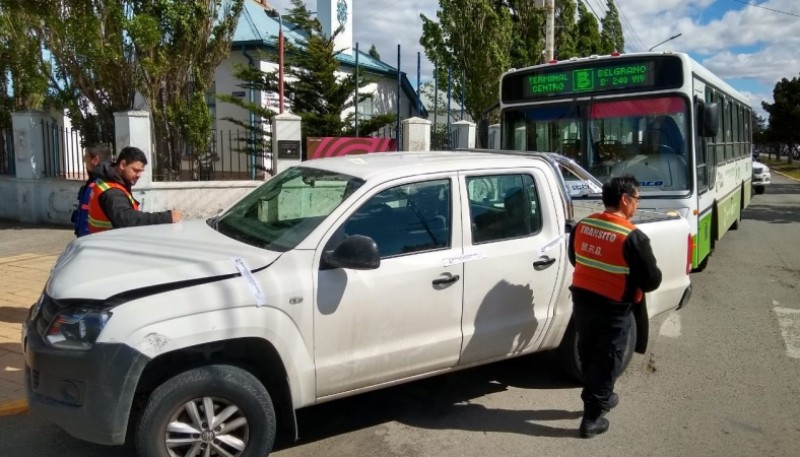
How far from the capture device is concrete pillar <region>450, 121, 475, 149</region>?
1670 centimetres

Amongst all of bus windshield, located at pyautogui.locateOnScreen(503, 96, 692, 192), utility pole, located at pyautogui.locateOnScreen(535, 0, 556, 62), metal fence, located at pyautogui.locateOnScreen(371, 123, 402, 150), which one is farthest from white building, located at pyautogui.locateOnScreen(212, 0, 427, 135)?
bus windshield, located at pyautogui.locateOnScreen(503, 96, 692, 192)

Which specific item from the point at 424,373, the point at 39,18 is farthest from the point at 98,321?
the point at 39,18

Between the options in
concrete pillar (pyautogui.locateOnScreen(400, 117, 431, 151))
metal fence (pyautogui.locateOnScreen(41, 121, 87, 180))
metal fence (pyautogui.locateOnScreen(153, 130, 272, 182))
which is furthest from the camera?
concrete pillar (pyautogui.locateOnScreen(400, 117, 431, 151))

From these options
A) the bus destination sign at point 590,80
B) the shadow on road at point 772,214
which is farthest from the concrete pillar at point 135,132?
the shadow on road at point 772,214

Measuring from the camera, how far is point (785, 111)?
171ft

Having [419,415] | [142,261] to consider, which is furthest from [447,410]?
[142,261]

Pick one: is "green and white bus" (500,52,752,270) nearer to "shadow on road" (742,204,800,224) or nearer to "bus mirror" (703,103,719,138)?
"bus mirror" (703,103,719,138)

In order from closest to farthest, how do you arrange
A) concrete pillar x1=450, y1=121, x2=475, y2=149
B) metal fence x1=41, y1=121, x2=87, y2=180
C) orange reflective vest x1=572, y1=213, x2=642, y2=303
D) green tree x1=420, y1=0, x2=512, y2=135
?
1. orange reflective vest x1=572, y1=213, x2=642, y2=303
2. metal fence x1=41, y1=121, x2=87, y2=180
3. concrete pillar x1=450, y1=121, x2=475, y2=149
4. green tree x1=420, y1=0, x2=512, y2=135

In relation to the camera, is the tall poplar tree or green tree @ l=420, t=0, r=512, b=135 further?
the tall poplar tree

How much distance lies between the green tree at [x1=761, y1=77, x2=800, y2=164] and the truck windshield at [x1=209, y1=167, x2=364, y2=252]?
55.0m

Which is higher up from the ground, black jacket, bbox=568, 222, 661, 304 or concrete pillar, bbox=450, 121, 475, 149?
concrete pillar, bbox=450, 121, 475, 149

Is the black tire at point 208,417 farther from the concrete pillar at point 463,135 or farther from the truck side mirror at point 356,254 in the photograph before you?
the concrete pillar at point 463,135

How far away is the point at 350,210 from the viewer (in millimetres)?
3969

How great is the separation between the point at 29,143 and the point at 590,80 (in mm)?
10370
